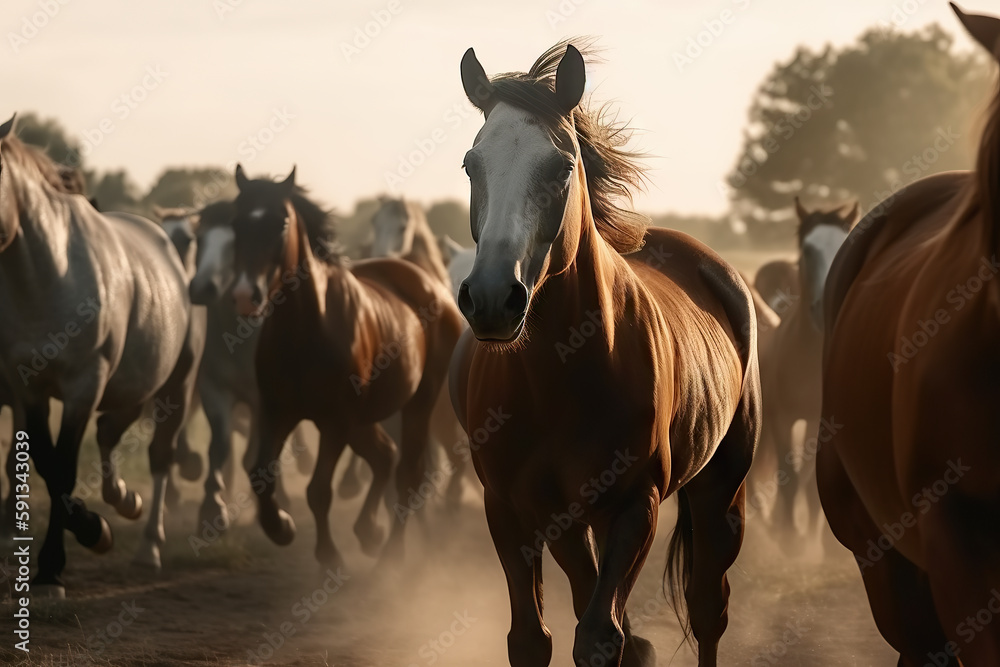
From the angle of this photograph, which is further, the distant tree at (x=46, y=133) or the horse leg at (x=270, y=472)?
the distant tree at (x=46, y=133)

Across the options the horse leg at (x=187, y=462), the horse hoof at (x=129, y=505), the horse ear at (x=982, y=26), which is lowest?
the horse leg at (x=187, y=462)

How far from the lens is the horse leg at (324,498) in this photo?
7656mm

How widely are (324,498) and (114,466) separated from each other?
1.65 metres

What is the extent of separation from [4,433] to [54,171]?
10.0 meters

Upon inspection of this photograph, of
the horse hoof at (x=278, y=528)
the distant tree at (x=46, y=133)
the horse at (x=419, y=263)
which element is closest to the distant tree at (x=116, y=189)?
the distant tree at (x=46, y=133)

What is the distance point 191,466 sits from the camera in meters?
10.7

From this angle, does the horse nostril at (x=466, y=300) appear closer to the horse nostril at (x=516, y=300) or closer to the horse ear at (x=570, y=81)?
the horse nostril at (x=516, y=300)

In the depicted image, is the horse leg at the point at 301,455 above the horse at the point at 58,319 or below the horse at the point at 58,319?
below

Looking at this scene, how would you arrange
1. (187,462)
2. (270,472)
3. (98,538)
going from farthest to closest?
(187,462)
(270,472)
(98,538)

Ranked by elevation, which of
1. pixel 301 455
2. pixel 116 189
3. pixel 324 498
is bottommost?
pixel 116 189

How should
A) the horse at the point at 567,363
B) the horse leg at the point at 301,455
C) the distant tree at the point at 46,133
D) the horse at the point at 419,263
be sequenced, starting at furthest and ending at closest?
the distant tree at the point at 46,133, the horse leg at the point at 301,455, the horse at the point at 419,263, the horse at the point at 567,363

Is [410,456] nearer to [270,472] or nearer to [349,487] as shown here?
[270,472]

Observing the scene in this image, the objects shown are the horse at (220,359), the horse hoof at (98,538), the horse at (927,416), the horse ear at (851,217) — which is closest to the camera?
the horse at (927,416)

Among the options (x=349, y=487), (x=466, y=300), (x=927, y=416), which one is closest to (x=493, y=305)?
(x=466, y=300)
